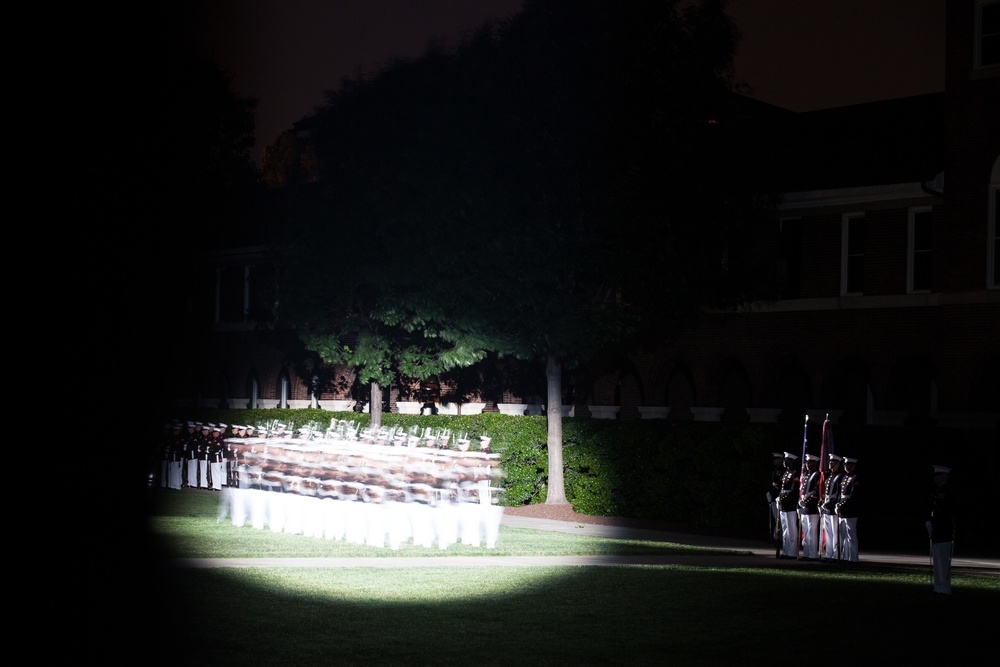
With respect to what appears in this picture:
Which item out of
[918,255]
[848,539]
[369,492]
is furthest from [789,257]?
[369,492]

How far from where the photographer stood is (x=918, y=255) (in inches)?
1256

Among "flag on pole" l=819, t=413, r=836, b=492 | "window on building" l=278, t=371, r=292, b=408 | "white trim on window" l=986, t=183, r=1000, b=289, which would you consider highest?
"white trim on window" l=986, t=183, r=1000, b=289

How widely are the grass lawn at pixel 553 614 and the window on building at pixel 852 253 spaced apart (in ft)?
46.0

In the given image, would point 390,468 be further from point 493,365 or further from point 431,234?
point 493,365

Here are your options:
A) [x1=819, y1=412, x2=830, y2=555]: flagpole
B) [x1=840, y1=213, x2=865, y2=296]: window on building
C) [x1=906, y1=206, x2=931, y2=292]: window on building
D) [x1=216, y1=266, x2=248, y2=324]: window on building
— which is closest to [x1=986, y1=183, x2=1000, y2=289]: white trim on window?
[x1=906, y1=206, x2=931, y2=292]: window on building

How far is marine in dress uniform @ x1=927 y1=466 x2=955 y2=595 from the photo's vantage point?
53.5 ft

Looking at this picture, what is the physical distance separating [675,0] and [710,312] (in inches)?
391

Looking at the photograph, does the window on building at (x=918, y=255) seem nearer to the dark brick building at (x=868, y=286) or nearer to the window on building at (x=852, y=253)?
the dark brick building at (x=868, y=286)

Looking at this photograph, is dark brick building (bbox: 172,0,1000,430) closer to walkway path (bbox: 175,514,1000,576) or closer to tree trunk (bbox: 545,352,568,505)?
tree trunk (bbox: 545,352,568,505)

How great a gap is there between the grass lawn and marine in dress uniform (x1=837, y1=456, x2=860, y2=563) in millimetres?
416

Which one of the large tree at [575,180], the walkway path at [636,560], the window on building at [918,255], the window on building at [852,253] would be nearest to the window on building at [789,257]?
the window on building at [852,253]

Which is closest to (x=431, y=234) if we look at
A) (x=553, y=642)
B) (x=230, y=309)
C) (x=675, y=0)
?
(x=675, y=0)

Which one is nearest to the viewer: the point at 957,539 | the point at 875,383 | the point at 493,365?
the point at 957,539

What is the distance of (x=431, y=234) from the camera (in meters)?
27.8
